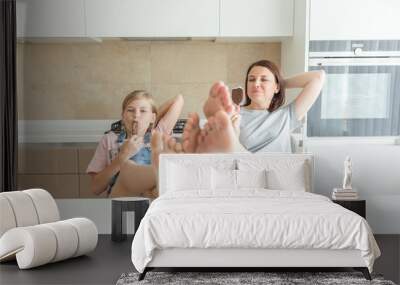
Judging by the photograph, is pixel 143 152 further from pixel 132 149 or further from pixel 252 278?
pixel 252 278

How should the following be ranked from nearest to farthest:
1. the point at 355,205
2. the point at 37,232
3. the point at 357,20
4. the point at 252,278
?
1. the point at 252,278
2. the point at 37,232
3. the point at 355,205
4. the point at 357,20

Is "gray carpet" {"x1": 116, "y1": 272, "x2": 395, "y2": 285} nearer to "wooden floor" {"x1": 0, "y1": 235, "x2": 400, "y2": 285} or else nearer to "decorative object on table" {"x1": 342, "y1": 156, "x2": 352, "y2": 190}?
"wooden floor" {"x1": 0, "y1": 235, "x2": 400, "y2": 285}

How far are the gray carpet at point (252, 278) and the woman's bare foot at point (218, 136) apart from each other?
7.25ft

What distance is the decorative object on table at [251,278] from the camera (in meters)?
4.96

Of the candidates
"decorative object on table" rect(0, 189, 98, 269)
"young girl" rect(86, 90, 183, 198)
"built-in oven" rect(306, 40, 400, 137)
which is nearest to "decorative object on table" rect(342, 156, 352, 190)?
"built-in oven" rect(306, 40, 400, 137)

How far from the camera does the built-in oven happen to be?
277 inches

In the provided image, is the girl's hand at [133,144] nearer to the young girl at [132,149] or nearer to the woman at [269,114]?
the young girl at [132,149]

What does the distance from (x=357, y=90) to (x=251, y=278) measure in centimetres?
276

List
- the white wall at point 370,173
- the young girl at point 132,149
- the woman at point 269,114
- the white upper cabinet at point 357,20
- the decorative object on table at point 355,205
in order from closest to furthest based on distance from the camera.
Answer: the decorative object on table at point 355,205, the white upper cabinet at point 357,20, the white wall at point 370,173, the woman at point 269,114, the young girl at point 132,149

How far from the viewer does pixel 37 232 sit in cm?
539

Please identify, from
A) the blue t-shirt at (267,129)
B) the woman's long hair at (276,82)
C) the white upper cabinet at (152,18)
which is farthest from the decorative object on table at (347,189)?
the white upper cabinet at (152,18)

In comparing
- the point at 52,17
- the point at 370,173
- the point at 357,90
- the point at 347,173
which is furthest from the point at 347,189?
the point at 52,17

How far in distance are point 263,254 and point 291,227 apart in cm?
29

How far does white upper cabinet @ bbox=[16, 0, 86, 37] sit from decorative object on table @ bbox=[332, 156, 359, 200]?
2864 mm
